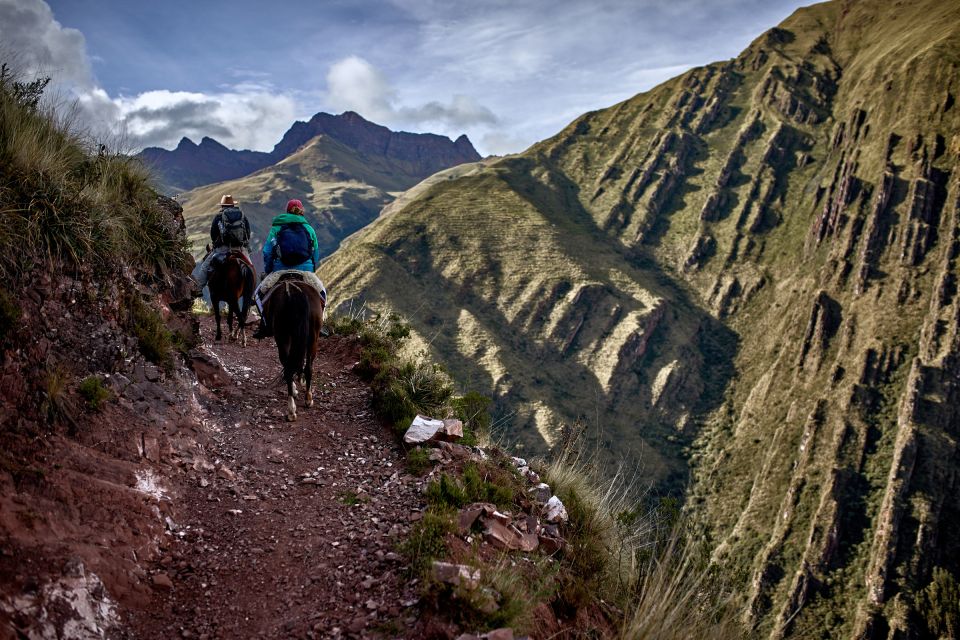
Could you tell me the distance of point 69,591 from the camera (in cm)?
414

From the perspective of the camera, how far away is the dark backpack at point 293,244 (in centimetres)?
962

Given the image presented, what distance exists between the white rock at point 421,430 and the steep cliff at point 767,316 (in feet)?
277

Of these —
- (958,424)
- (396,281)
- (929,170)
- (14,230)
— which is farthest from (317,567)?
(929,170)

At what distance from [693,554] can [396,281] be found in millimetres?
126318

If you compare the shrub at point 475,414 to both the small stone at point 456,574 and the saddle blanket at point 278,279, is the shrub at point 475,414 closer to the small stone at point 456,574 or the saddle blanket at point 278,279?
the saddle blanket at point 278,279

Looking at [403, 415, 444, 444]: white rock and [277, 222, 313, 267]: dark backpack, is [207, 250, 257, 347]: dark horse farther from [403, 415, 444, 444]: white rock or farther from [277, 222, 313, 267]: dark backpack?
[403, 415, 444, 444]: white rock

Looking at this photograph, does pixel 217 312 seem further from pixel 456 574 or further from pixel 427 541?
pixel 456 574

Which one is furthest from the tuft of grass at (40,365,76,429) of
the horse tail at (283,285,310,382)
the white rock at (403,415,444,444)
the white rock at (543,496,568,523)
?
the white rock at (543,496,568,523)

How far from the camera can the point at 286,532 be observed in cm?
571

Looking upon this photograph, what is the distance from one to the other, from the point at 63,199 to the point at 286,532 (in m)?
4.87

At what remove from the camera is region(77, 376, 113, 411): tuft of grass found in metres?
5.76

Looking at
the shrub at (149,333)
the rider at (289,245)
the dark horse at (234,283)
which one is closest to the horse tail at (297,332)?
the rider at (289,245)

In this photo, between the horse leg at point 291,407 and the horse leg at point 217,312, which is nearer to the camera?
the horse leg at point 291,407

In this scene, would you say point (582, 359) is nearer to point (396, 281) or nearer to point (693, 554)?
point (396, 281)
